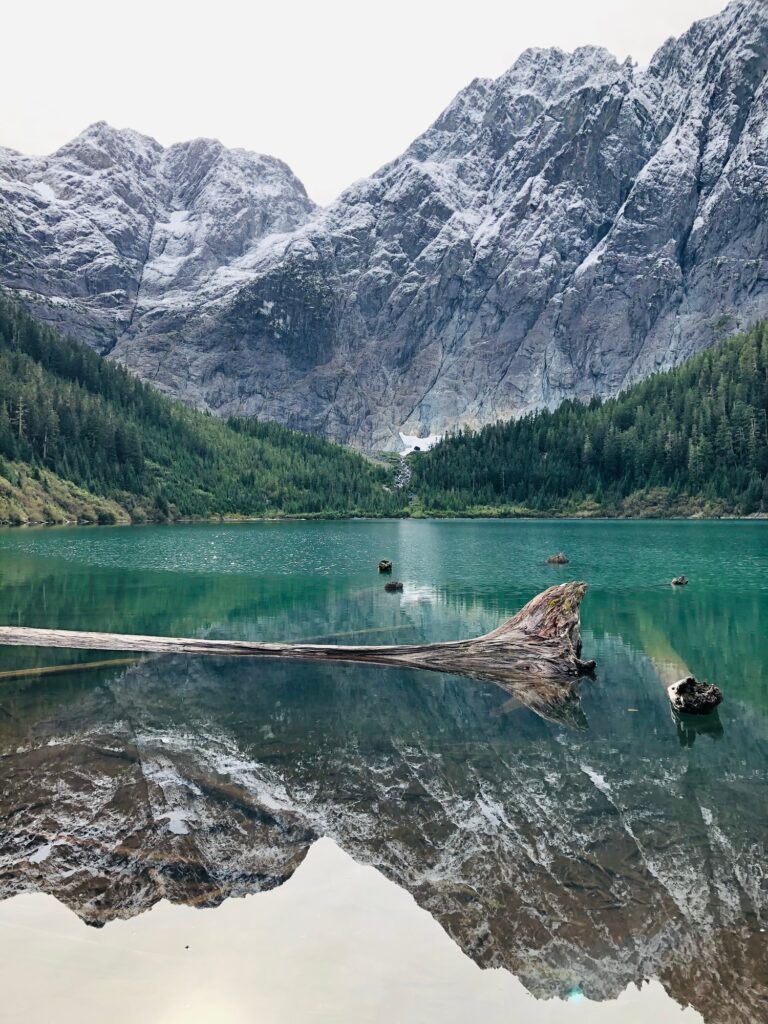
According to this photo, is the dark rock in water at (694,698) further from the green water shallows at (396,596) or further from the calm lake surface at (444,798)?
the green water shallows at (396,596)

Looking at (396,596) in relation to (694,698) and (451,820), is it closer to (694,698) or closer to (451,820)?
(694,698)

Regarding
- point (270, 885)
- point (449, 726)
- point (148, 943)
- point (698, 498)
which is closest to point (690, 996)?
point (270, 885)

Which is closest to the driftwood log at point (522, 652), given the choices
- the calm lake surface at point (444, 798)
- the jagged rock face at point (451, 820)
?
the calm lake surface at point (444, 798)

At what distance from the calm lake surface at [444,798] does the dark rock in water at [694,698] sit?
0.61 meters

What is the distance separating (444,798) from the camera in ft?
47.1

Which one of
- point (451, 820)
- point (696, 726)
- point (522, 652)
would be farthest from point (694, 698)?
point (451, 820)

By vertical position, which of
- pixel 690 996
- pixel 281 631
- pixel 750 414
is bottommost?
pixel 281 631

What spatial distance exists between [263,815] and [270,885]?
2543mm

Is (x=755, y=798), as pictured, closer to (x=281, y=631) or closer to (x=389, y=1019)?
(x=389, y=1019)

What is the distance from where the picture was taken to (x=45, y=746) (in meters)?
17.5

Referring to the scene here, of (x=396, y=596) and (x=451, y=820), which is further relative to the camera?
(x=396, y=596)

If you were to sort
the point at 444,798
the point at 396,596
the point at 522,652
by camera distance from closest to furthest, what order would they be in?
1. the point at 444,798
2. the point at 522,652
3. the point at 396,596

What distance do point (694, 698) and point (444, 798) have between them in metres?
10.8

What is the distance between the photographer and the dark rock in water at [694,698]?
21.3 metres
